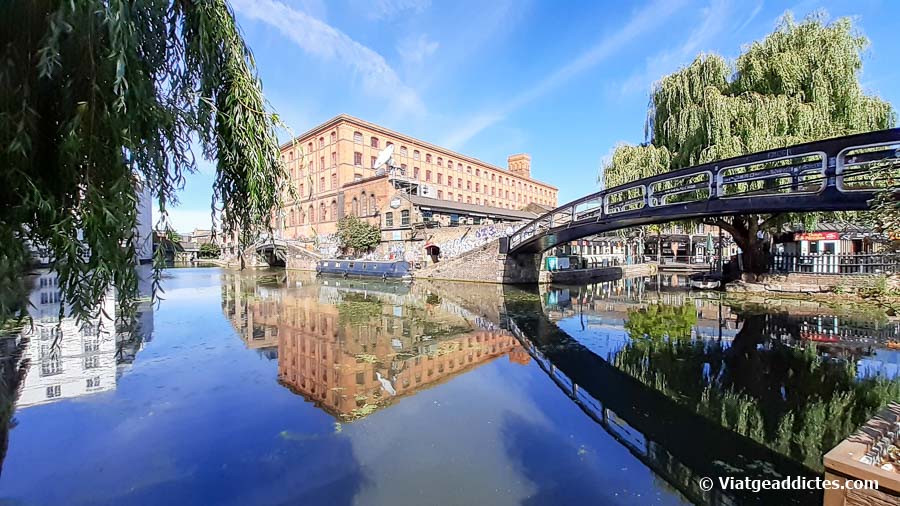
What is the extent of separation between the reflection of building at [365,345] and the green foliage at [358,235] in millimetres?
17816

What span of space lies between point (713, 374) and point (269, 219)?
6925 millimetres

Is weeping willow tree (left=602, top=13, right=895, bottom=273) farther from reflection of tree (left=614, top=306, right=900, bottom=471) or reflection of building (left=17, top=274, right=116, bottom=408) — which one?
reflection of building (left=17, top=274, right=116, bottom=408)

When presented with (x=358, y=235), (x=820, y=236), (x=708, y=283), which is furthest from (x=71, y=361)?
(x=820, y=236)

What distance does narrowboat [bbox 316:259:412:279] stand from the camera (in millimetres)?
25203

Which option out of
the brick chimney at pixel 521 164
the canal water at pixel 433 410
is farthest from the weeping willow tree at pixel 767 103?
the brick chimney at pixel 521 164

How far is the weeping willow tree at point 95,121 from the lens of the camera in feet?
5.67

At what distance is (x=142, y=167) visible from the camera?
2.04 metres

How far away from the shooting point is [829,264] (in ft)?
49.1

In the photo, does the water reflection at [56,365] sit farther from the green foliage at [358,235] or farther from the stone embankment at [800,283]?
the green foliage at [358,235]

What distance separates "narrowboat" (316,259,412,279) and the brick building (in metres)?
6.37

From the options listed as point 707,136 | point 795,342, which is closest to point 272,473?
point 795,342

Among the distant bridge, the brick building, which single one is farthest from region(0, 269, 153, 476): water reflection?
the brick building

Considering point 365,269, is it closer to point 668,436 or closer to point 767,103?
point 767,103

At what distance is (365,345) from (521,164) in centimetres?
6403
